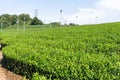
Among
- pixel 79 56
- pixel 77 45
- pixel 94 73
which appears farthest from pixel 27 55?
pixel 94 73

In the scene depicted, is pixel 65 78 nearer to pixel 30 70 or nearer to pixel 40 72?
pixel 40 72

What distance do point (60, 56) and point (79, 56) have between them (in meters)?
0.90

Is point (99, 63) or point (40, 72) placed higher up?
point (99, 63)

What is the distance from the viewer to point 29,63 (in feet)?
37.4

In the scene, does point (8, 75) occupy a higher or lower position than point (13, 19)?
lower

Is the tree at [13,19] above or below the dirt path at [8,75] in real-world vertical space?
above

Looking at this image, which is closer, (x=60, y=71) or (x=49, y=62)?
(x=60, y=71)

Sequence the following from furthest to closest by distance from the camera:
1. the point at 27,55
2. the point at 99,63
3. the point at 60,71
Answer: the point at 27,55 < the point at 60,71 < the point at 99,63

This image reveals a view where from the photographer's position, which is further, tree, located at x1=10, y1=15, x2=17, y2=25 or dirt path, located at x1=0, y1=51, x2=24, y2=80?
tree, located at x1=10, y1=15, x2=17, y2=25

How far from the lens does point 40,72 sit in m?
10.2

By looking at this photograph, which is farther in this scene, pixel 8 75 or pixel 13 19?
pixel 13 19

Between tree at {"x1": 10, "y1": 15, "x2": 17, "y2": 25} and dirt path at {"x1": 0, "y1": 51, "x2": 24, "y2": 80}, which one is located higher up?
tree at {"x1": 10, "y1": 15, "x2": 17, "y2": 25}

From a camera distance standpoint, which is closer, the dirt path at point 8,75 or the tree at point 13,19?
the dirt path at point 8,75

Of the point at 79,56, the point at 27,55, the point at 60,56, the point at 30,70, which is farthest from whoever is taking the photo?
the point at 27,55
